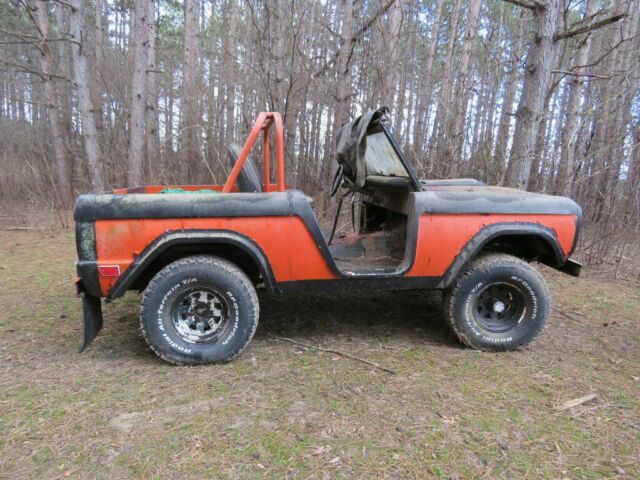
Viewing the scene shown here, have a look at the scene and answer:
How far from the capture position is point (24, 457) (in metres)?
2.09

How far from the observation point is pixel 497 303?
11.3 ft

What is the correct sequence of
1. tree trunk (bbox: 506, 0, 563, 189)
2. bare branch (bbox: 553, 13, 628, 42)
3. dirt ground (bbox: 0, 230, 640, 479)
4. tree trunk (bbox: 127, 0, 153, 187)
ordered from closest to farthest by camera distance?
dirt ground (bbox: 0, 230, 640, 479) → bare branch (bbox: 553, 13, 628, 42) → tree trunk (bbox: 506, 0, 563, 189) → tree trunk (bbox: 127, 0, 153, 187)

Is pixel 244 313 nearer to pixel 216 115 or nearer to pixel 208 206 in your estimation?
pixel 208 206

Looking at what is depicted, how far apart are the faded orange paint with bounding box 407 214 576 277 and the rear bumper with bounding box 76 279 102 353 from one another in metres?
2.35

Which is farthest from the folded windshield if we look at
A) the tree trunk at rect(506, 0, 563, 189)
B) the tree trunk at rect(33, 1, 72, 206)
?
the tree trunk at rect(33, 1, 72, 206)

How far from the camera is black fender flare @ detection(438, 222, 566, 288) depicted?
10.6 ft

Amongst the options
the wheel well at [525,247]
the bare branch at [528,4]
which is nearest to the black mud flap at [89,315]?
the wheel well at [525,247]

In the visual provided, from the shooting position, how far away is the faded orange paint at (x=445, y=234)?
3.22 metres

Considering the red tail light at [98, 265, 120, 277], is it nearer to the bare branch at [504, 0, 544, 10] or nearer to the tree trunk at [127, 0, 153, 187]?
the bare branch at [504, 0, 544, 10]

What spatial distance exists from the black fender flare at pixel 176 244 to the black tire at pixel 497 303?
5.13 feet

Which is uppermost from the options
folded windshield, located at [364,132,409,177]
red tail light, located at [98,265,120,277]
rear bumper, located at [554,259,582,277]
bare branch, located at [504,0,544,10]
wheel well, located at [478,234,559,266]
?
bare branch, located at [504,0,544,10]

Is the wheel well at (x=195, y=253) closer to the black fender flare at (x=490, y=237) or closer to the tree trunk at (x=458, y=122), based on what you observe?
the black fender flare at (x=490, y=237)

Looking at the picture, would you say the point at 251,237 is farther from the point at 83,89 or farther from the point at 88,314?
the point at 83,89

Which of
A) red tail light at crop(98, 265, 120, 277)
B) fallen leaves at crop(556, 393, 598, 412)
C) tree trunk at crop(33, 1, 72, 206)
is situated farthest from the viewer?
tree trunk at crop(33, 1, 72, 206)
